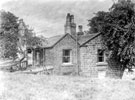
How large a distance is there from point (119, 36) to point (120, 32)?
41cm

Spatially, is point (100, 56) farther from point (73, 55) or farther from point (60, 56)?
point (60, 56)

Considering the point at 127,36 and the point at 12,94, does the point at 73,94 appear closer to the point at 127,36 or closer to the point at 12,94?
the point at 12,94

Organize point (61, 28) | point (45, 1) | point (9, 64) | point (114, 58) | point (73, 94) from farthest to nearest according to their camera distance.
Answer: point (61, 28) < point (9, 64) < point (114, 58) < point (45, 1) < point (73, 94)

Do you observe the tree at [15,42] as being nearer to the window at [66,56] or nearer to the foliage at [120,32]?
the window at [66,56]

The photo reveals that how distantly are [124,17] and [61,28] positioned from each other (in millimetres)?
8795

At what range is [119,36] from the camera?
57.1ft

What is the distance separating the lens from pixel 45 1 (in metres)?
7.98

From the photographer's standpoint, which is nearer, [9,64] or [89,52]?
[89,52]

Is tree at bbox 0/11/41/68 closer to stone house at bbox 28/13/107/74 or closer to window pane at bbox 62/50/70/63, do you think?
stone house at bbox 28/13/107/74

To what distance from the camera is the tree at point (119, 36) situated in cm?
1686

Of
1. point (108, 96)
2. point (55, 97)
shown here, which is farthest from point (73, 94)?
point (108, 96)

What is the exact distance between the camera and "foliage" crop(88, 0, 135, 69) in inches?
662

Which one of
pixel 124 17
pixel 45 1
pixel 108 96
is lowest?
pixel 108 96

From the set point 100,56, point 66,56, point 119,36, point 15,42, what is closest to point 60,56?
point 66,56
